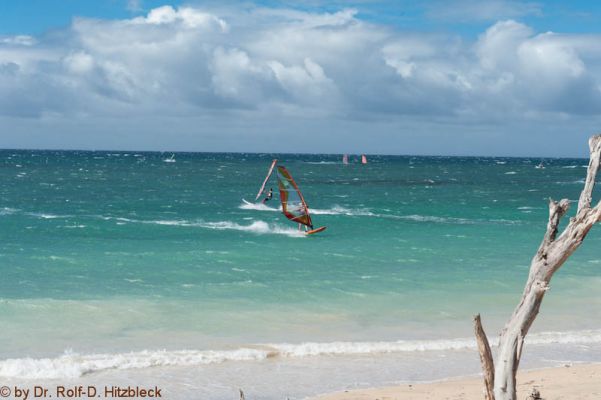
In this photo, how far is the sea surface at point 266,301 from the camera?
14.8m

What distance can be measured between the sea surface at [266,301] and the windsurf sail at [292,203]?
3.54 feet

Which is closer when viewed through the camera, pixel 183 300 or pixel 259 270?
pixel 183 300

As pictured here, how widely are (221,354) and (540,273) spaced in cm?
929

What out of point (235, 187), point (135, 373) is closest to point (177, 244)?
point (135, 373)

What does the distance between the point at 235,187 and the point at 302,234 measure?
40884 millimetres

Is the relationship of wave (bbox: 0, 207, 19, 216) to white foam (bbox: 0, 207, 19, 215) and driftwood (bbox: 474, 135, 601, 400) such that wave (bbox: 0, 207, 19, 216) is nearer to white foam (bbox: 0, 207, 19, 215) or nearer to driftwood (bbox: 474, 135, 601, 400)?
white foam (bbox: 0, 207, 19, 215)

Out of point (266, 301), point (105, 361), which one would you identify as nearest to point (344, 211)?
point (266, 301)

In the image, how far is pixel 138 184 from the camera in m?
79.6

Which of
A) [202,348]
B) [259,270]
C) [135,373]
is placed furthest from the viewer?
[259,270]

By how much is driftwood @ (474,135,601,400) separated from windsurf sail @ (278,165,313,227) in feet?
93.7

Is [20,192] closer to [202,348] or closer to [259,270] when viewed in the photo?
[259,270]

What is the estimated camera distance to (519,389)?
42.8 feet

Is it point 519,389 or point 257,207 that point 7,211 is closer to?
point 257,207

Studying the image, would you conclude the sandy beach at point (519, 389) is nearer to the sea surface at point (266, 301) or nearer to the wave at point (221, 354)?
the sea surface at point (266, 301)
